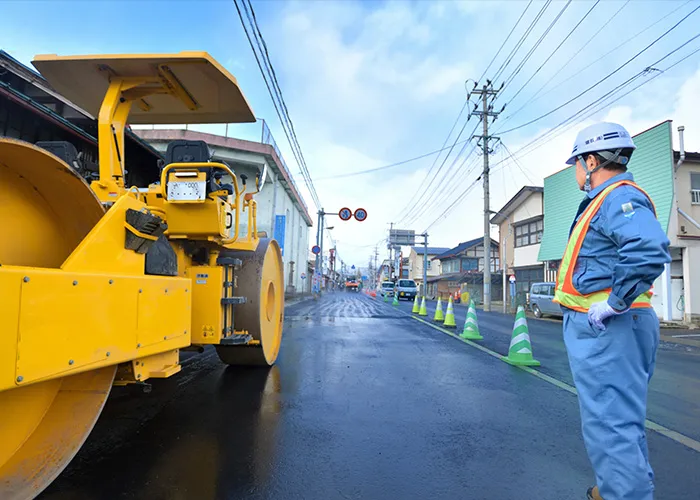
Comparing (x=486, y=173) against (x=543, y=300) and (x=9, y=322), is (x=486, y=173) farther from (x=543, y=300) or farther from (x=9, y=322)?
(x=9, y=322)

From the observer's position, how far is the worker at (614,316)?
5.40 ft

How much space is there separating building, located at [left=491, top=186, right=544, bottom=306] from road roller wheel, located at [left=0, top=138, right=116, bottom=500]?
23331 millimetres

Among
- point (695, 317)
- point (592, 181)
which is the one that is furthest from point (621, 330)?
point (695, 317)

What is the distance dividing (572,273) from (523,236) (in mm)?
26400

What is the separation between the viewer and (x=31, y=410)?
192 centimetres

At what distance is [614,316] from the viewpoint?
5.85ft

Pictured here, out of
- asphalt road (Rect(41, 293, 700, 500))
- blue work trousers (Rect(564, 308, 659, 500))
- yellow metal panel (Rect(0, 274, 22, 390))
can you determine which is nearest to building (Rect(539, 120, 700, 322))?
asphalt road (Rect(41, 293, 700, 500))

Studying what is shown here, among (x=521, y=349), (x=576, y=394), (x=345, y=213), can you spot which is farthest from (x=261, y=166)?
(x=576, y=394)

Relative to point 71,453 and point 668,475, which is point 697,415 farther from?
point 71,453

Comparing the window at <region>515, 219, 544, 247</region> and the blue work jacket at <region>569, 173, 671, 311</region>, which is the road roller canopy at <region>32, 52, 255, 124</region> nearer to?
the blue work jacket at <region>569, 173, 671, 311</region>

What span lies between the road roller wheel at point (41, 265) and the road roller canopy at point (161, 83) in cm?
138

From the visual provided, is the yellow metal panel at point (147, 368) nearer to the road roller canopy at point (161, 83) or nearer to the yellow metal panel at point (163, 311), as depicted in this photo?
the yellow metal panel at point (163, 311)

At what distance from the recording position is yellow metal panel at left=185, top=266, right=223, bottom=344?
3299 millimetres

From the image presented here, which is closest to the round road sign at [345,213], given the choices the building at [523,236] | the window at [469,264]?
the building at [523,236]
